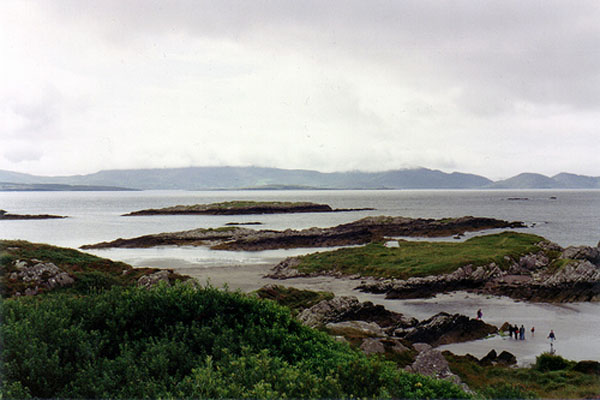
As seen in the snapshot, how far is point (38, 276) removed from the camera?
33156 millimetres

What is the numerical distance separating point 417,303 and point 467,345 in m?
13.1

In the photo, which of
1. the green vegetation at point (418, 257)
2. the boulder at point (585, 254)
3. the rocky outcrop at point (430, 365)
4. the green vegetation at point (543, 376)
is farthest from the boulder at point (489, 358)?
the boulder at point (585, 254)

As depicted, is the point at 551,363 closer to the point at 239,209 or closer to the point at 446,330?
the point at 446,330

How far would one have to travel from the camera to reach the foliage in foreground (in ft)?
25.6

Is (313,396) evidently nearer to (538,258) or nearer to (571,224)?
(538,258)

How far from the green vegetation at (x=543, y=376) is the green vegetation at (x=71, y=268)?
24.2 meters

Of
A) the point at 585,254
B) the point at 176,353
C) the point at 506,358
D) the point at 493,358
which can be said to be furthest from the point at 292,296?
the point at 585,254

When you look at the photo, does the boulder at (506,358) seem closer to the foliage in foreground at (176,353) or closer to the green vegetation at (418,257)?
the foliage in foreground at (176,353)

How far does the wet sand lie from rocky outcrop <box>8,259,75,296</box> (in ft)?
39.1

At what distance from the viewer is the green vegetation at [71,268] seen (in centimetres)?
3192

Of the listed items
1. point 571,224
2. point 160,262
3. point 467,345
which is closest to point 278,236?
point 160,262

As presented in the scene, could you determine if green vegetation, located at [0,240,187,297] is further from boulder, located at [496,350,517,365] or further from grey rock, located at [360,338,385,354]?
boulder, located at [496,350,517,365]

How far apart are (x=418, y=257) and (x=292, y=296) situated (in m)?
28.9

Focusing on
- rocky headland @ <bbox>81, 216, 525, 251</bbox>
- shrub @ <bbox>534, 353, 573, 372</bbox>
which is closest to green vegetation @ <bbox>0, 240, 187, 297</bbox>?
shrub @ <bbox>534, 353, 573, 372</bbox>
